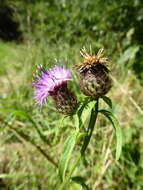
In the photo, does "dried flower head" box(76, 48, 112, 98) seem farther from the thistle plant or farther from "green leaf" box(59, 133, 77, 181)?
"green leaf" box(59, 133, 77, 181)

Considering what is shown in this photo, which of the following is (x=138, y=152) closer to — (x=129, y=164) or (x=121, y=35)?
(x=129, y=164)

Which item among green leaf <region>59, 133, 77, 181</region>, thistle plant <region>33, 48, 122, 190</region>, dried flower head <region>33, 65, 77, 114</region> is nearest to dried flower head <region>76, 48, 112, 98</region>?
thistle plant <region>33, 48, 122, 190</region>

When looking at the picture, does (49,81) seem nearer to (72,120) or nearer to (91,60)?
(91,60)

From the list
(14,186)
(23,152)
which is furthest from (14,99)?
(14,186)

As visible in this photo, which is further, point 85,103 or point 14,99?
point 14,99

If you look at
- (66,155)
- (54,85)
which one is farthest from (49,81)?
(66,155)
